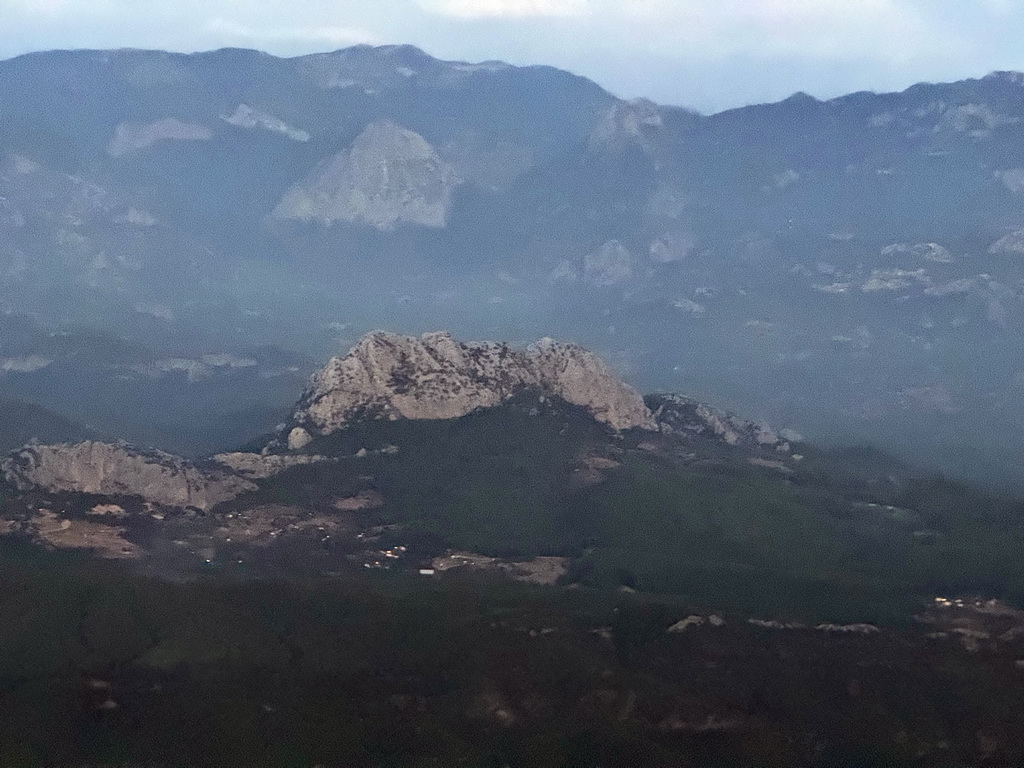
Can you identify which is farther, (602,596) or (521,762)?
(602,596)

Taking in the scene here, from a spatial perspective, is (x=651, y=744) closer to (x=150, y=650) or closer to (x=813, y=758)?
(x=813, y=758)

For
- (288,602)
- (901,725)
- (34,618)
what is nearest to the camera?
(901,725)

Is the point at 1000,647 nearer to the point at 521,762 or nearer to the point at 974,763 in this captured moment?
the point at 974,763

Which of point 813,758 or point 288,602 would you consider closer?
point 813,758

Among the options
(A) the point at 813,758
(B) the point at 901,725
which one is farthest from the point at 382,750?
(B) the point at 901,725

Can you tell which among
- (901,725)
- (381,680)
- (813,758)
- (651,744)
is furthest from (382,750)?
(901,725)

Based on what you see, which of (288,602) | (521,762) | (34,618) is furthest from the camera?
(288,602)

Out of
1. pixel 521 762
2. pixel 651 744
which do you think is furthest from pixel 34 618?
pixel 651 744

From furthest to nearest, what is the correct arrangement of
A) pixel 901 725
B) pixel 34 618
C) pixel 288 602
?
pixel 288 602 → pixel 34 618 → pixel 901 725

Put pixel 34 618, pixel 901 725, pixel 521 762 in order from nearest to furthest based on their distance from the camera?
pixel 521 762
pixel 901 725
pixel 34 618
